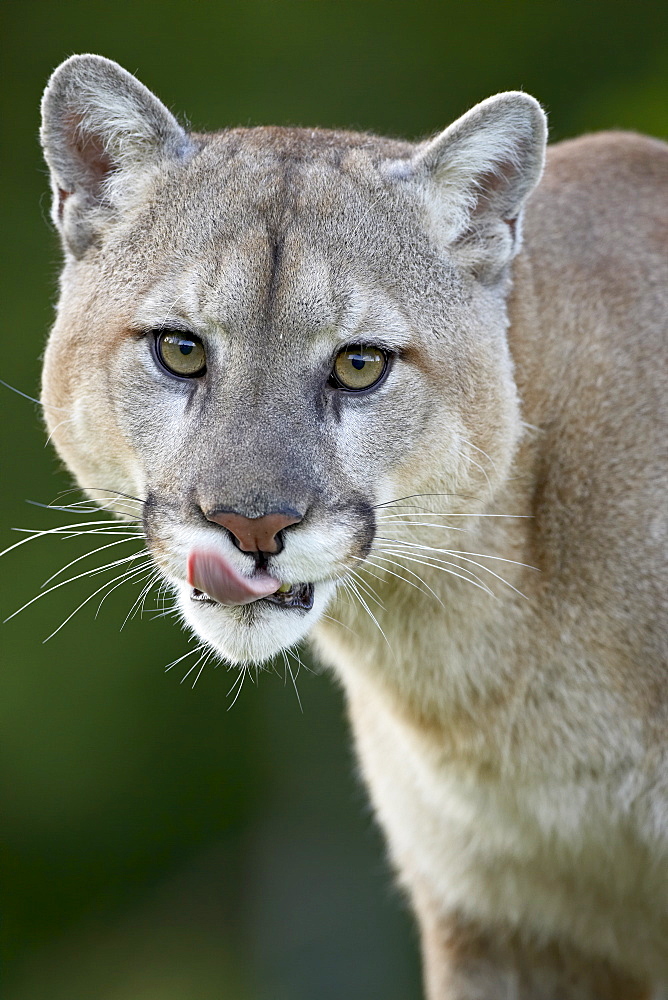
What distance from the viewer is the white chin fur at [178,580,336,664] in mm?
3578

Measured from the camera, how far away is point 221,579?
3.41m

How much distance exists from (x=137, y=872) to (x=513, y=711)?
24.7 ft

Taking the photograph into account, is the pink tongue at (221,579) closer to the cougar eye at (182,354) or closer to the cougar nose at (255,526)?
the cougar nose at (255,526)

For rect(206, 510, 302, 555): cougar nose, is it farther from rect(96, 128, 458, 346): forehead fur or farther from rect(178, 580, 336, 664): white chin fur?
rect(96, 128, 458, 346): forehead fur

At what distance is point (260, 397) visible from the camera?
3.54 m

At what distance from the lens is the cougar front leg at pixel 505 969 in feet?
16.6

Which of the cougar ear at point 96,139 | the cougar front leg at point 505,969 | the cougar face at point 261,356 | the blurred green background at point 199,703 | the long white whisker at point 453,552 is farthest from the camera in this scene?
the blurred green background at point 199,703

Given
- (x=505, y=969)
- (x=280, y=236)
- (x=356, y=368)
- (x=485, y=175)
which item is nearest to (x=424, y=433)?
(x=356, y=368)

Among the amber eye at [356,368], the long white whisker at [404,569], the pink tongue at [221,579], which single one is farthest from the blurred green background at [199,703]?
the pink tongue at [221,579]

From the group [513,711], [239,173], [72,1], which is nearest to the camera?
[239,173]

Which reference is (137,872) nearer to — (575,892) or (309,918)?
(309,918)

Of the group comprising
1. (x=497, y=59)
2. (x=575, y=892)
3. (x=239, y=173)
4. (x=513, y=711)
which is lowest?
(x=575, y=892)

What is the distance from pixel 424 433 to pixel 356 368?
0.30m

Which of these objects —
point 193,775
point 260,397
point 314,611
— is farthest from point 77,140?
point 193,775
